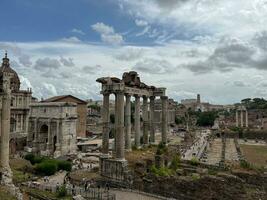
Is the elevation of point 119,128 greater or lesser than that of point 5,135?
greater

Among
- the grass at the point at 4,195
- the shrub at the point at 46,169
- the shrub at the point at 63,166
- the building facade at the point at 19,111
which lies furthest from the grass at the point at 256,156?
the building facade at the point at 19,111

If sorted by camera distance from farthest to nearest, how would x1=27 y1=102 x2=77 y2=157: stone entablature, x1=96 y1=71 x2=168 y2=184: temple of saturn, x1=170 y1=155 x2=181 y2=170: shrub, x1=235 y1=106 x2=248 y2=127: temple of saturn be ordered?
1. x1=235 y1=106 x2=248 y2=127: temple of saturn
2. x1=27 y1=102 x2=77 y2=157: stone entablature
3. x1=170 y1=155 x2=181 y2=170: shrub
4. x1=96 y1=71 x2=168 y2=184: temple of saturn

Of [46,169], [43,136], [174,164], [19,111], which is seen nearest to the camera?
[174,164]

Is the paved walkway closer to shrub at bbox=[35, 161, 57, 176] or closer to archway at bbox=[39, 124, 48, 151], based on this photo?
shrub at bbox=[35, 161, 57, 176]

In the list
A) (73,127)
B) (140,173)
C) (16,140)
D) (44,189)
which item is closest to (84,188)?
(44,189)

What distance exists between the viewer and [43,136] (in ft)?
201

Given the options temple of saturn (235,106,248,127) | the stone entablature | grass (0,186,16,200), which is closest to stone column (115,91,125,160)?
grass (0,186,16,200)

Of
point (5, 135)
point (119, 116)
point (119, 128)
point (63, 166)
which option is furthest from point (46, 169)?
point (5, 135)

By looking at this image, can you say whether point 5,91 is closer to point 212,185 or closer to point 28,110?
point 212,185

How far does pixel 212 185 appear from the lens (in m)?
25.3

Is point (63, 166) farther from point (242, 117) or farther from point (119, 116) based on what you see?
point (242, 117)

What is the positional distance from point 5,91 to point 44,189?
28.8 ft

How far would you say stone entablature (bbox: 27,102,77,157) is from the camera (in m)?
57.6

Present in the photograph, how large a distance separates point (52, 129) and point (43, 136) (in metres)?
3.48
